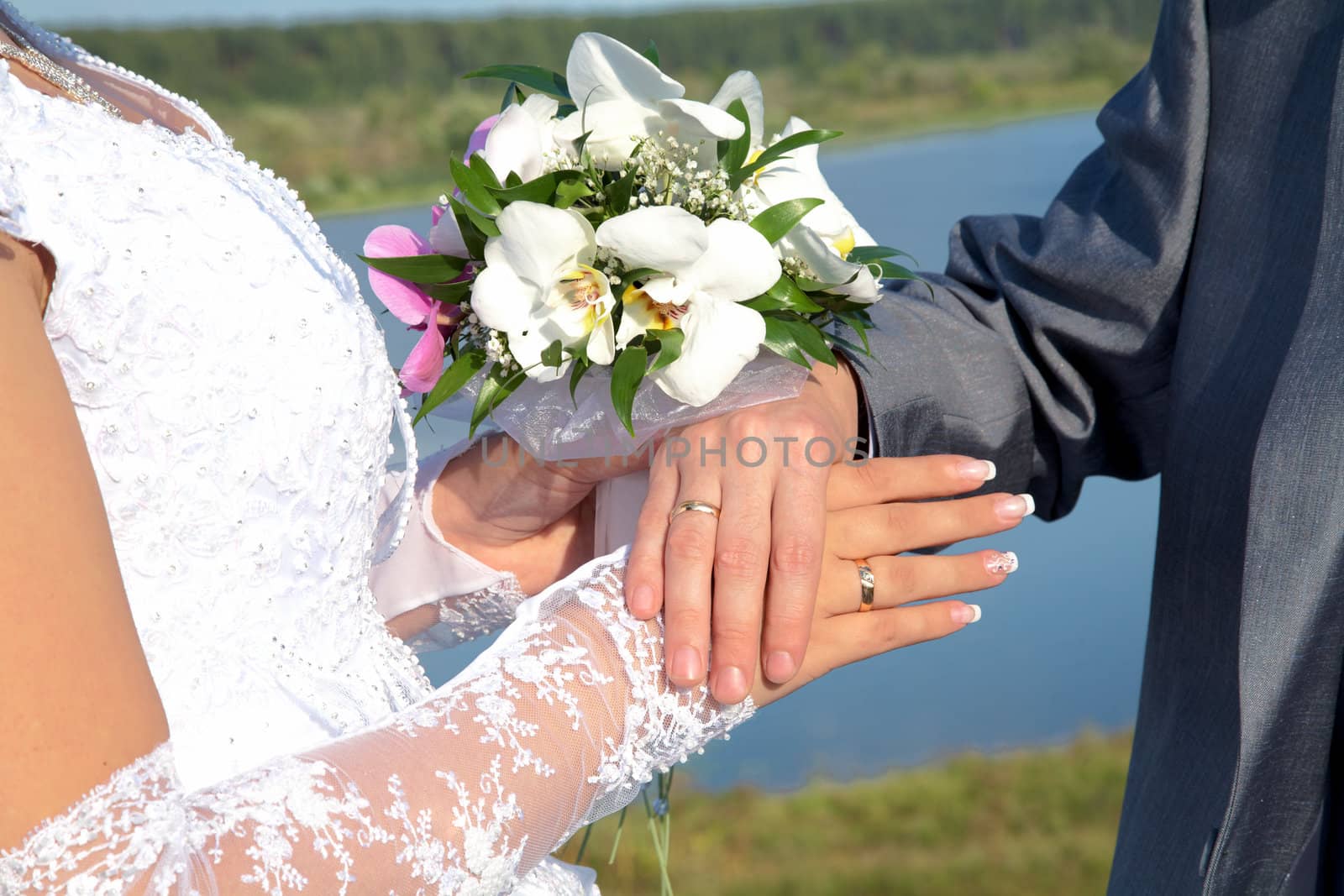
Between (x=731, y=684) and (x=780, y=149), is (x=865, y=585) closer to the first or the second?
(x=731, y=684)

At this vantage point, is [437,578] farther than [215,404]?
Yes

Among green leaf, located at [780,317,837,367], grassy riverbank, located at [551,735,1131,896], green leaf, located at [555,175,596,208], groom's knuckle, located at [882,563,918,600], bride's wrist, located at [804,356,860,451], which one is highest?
green leaf, located at [555,175,596,208]

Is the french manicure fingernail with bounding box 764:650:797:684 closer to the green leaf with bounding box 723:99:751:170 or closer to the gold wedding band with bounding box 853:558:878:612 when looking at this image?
the gold wedding band with bounding box 853:558:878:612

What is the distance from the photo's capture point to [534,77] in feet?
3.55

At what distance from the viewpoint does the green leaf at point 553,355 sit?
994mm

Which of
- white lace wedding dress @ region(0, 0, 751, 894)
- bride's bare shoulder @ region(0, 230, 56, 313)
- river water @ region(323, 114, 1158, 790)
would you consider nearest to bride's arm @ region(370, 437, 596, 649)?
white lace wedding dress @ region(0, 0, 751, 894)

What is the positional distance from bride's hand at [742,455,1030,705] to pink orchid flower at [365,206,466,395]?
16.9 inches

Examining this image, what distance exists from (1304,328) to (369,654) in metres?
0.98

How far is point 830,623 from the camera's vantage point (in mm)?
1074

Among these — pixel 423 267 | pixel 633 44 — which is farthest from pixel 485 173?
pixel 633 44

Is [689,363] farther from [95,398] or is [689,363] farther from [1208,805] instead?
[1208,805]

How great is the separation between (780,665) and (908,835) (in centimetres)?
233

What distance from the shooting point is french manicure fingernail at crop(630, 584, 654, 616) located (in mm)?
994

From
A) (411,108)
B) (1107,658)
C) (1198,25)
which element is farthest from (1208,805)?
(411,108)
